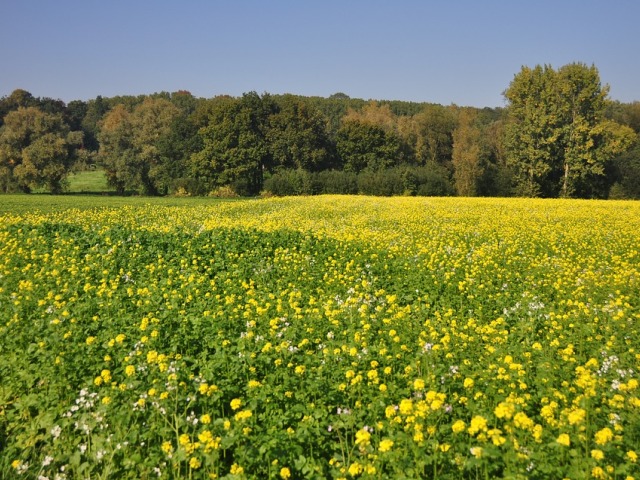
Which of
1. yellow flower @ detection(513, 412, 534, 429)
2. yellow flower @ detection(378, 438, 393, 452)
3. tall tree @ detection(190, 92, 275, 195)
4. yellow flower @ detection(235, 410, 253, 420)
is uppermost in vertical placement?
tall tree @ detection(190, 92, 275, 195)

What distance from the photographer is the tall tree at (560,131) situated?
4159 centimetres

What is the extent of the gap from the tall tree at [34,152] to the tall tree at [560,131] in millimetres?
54148

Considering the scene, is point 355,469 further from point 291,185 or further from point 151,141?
point 151,141

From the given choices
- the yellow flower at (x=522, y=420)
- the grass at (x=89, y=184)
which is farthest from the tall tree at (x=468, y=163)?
the yellow flower at (x=522, y=420)

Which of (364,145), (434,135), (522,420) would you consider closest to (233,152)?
(364,145)

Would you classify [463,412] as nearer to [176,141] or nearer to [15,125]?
[176,141]

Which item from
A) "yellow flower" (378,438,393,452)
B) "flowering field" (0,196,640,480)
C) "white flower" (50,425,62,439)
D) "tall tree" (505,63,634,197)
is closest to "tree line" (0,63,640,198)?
"tall tree" (505,63,634,197)

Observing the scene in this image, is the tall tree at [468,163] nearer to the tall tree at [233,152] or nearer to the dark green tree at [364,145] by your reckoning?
the dark green tree at [364,145]

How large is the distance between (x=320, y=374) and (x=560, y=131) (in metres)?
45.6

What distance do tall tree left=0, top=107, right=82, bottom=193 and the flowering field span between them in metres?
54.3

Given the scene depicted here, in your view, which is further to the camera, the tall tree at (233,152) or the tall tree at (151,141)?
the tall tree at (151,141)

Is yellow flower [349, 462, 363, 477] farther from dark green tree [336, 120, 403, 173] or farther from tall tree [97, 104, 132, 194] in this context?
tall tree [97, 104, 132, 194]

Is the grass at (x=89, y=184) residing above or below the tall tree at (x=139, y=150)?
below

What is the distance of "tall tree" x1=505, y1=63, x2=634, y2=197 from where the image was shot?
41.6 meters
